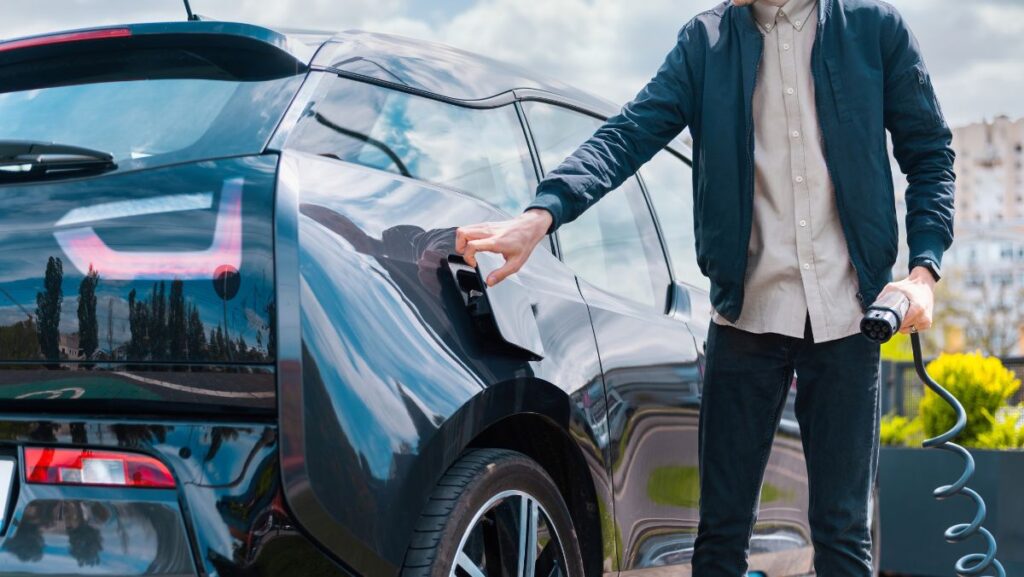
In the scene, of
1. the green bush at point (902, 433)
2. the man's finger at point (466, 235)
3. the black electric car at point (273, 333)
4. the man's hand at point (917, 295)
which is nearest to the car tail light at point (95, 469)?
the black electric car at point (273, 333)

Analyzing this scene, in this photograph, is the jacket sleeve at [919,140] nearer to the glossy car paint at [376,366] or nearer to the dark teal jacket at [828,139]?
the dark teal jacket at [828,139]

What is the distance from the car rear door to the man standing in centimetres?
24

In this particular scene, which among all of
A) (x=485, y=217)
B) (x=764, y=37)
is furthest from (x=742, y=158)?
(x=485, y=217)

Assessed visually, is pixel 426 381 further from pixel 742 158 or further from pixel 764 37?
pixel 764 37

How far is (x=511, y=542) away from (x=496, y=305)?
49cm

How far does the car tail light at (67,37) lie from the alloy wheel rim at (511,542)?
3.91 feet

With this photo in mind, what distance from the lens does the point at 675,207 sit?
407 centimetres

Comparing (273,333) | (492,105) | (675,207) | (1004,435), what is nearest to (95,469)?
(273,333)

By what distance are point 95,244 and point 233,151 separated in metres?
0.29

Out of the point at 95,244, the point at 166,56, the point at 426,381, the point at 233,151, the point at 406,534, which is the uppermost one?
the point at 166,56

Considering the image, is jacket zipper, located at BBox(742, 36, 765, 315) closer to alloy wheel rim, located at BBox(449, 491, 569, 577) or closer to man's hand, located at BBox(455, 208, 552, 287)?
man's hand, located at BBox(455, 208, 552, 287)

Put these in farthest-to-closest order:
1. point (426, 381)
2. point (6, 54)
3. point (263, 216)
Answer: point (6, 54) < point (426, 381) < point (263, 216)

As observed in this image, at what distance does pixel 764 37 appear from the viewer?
Result: 9.18 feet

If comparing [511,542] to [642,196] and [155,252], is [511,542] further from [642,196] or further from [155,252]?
[642,196]
